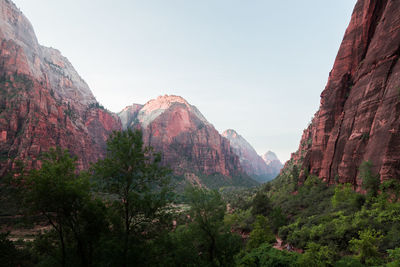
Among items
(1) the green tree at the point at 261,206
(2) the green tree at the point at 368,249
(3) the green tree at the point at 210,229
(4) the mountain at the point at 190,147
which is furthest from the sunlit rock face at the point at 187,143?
(2) the green tree at the point at 368,249

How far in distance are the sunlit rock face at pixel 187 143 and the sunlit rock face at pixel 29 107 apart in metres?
38.1

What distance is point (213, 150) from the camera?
140375 mm

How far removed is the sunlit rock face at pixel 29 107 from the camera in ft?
171

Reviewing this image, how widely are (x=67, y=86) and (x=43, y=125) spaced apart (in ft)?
208

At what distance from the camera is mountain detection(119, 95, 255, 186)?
124431 millimetres

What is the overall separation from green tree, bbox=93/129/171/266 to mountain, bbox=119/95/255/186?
339 feet

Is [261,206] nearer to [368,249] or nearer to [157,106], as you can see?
[368,249]

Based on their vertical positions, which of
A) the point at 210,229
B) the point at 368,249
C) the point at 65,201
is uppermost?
the point at 65,201

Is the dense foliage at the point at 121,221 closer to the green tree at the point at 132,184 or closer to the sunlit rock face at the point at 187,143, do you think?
the green tree at the point at 132,184

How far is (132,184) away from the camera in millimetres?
9281

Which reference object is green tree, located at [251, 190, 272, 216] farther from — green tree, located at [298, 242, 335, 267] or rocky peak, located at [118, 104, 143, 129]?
rocky peak, located at [118, 104, 143, 129]

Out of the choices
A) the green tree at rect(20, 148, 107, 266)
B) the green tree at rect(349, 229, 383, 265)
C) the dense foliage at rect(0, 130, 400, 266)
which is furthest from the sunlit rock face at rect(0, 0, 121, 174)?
the green tree at rect(349, 229, 383, 265)

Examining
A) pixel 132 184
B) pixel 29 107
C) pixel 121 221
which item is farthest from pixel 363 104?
pixel 29 107

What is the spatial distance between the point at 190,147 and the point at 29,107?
91653 millimetres
